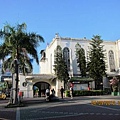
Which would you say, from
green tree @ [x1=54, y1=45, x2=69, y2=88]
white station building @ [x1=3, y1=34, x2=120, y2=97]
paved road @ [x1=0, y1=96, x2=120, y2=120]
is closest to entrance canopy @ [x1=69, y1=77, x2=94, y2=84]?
white station building @ [x1=3, y1=34, x2=120, y2=97]

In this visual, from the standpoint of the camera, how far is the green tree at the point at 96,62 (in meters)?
33.8

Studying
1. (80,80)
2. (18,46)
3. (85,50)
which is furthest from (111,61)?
(18,46)

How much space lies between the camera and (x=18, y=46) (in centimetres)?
1895

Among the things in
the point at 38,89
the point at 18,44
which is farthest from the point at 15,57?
the point at 38,89

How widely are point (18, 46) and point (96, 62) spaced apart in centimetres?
1822

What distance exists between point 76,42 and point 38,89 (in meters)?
13.5

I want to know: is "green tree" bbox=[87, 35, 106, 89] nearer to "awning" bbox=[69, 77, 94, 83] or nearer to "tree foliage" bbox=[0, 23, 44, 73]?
"awning" bbox=[69, 77, 94, 83]

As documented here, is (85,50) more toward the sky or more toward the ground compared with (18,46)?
more toward the sky

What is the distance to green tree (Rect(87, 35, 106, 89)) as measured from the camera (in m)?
33.8

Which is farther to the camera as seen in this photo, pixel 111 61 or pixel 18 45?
pixel 111 61

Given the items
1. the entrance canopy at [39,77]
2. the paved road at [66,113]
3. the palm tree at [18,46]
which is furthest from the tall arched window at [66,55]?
the paved road at [66,113]

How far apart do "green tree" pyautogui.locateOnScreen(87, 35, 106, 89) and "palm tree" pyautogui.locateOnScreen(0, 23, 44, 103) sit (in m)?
14.8

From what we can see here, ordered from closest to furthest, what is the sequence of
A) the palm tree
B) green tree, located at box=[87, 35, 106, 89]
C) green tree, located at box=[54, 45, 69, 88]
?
the palm tree → green tree, located at box=[54, 45, 69, 88] → green tree, located at box=[87, 35, 106, 89]

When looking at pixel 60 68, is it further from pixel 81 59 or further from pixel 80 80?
pixel 81 59
